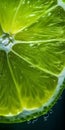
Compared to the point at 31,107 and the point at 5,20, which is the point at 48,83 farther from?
the point at 5,20

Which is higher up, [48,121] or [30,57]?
[30,57]

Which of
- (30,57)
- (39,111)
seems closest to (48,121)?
(39,111)

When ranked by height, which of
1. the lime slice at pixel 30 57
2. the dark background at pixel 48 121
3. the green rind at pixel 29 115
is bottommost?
the dark background at pixel 48 121

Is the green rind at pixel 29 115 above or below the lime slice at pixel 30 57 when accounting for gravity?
below

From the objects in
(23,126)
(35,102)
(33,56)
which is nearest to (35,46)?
(33,56)

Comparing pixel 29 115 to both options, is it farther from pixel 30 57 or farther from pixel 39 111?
pixel 30 57
